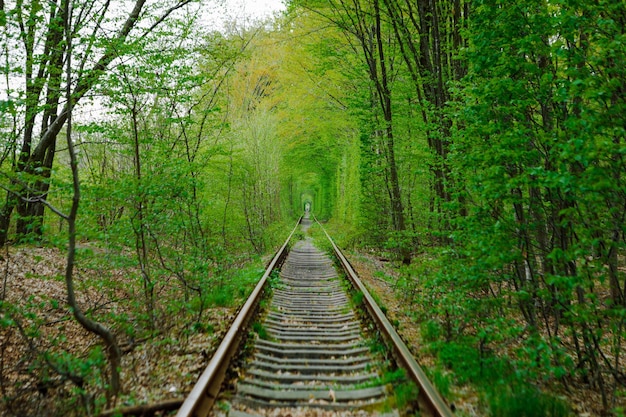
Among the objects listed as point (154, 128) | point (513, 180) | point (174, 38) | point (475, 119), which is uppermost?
point (174, 38)

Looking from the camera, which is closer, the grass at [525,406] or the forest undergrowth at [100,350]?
the grass at [525,406]

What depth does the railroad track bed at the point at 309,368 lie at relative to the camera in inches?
136

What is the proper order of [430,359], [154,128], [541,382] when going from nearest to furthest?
1. [541,382]
2. [430,359]
3. [154,128]

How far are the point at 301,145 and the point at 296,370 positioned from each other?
24.8 m

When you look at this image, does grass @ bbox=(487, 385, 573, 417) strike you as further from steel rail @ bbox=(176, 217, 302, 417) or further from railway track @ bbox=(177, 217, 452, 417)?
steel rail @ bbox=(176, 217, 302, 417)

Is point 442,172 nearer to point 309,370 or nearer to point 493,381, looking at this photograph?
point 493,381

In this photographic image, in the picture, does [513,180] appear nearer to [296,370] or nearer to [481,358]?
[481,358]

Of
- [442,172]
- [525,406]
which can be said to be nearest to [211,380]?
[525,406]

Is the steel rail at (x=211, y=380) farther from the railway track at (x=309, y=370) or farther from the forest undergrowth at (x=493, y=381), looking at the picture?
the forest undergrowth at (x=493, y=381)

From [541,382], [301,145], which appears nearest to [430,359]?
[541,382]

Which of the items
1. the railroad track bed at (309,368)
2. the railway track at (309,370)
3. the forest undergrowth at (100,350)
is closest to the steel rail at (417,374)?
the railway track at (309,370)

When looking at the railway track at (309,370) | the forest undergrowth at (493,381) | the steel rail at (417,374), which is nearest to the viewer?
the steel rail at (417,374)

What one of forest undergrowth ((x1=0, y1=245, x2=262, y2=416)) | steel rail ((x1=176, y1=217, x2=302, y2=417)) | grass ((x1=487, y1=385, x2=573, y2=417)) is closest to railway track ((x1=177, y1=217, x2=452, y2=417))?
steel rail ((x1=176, y1=217, x2=302, y2=417))

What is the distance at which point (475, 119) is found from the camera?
13.9 feet
